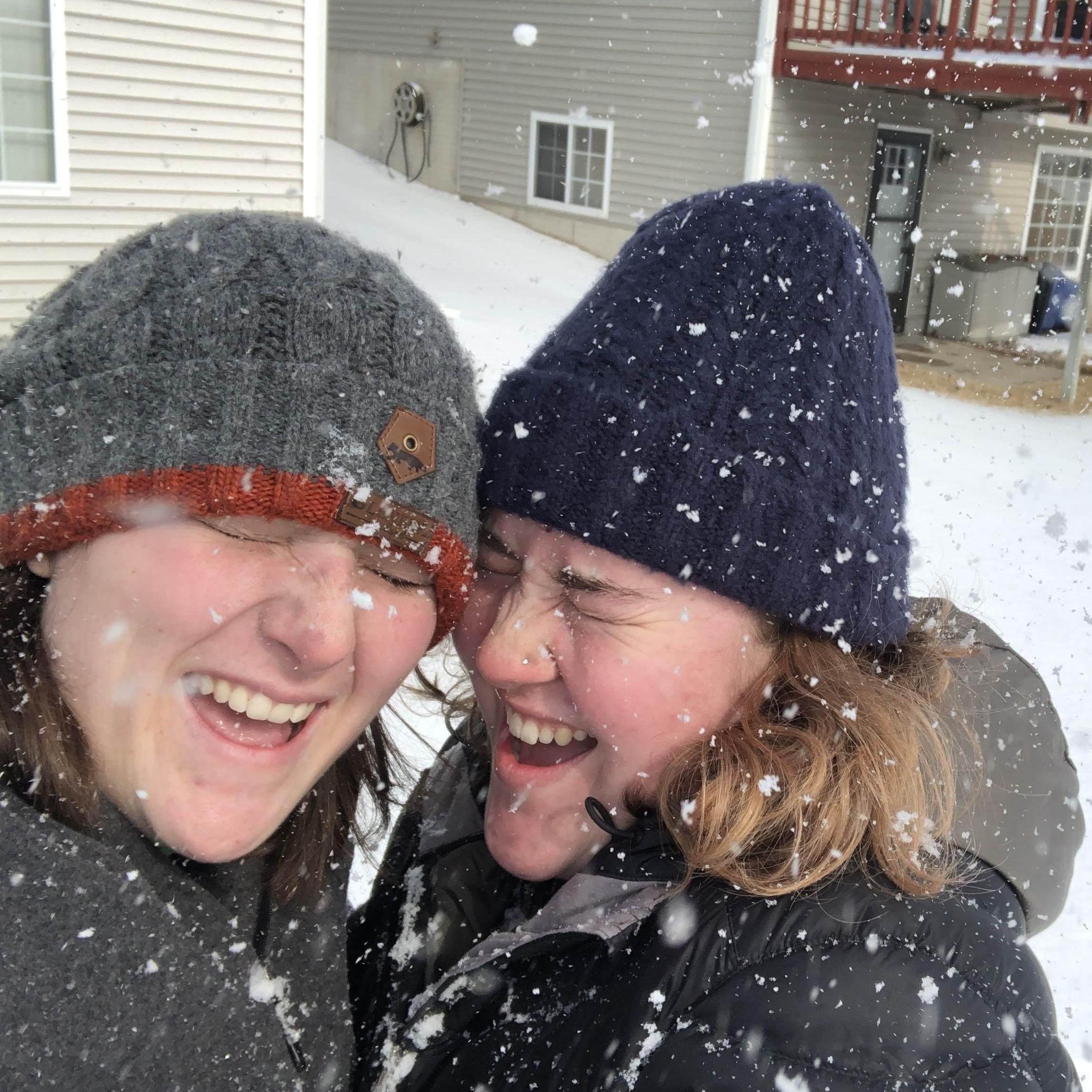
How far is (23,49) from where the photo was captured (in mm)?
7973

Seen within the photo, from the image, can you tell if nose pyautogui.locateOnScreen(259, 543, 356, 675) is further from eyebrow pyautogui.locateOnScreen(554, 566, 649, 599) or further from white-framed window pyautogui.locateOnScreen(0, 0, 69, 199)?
white-framed window pyautogui.locateOnScreen(0, 0, 69, 199)

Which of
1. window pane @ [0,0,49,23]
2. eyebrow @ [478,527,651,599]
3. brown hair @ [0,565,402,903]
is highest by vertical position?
window pane @ [0,0,49,23]

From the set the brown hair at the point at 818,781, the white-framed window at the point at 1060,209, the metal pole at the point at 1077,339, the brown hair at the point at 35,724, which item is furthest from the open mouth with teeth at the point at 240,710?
the white-framed window at the point at 1060,209

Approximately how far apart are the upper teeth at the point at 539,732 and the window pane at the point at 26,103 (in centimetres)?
804

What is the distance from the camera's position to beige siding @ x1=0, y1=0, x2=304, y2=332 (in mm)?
8141

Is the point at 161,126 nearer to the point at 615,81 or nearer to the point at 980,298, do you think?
the point at 615,81

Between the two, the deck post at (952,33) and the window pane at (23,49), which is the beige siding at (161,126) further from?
the deck post at (952,33)

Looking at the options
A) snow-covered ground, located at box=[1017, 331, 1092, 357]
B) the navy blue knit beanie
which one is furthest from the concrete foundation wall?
the navy blue knit beanie

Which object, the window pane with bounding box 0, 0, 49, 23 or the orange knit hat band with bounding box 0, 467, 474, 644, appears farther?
the window pane with bounding box 0, 0, 49, 23

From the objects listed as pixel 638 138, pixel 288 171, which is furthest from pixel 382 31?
pixel 288 171

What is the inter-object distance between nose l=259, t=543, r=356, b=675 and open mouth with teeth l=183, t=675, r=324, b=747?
0.07 metres

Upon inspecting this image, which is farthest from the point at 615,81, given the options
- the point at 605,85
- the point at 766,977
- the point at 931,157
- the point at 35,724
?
the point at 766,977

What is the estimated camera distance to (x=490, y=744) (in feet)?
7.25

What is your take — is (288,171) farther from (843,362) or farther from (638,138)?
(843,362)
